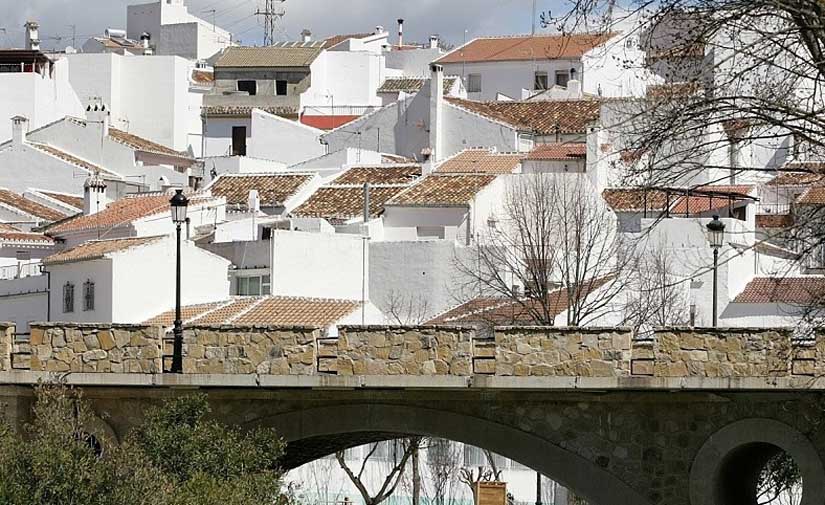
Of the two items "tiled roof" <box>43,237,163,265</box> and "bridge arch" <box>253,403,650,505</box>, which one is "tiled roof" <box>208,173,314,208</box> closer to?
"tiled roof" <box>43,237,163,265</box>

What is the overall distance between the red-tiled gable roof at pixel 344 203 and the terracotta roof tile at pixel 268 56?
25747 millimetres

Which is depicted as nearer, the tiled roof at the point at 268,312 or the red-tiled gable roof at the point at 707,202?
the tiled roof at the point at 268,312

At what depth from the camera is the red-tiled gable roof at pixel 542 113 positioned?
73.4 m

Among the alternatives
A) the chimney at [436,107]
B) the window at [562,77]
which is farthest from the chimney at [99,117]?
the window at [562,77]

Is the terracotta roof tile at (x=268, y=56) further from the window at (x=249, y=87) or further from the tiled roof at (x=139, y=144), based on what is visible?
the tiled roof at (x=139, y=144)

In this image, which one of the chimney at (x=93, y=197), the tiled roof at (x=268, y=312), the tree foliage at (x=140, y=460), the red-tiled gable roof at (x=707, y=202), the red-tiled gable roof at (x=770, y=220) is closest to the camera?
the tree foliage at (x=140, y=460)

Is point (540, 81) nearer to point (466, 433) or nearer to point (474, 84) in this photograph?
point (474, 84)

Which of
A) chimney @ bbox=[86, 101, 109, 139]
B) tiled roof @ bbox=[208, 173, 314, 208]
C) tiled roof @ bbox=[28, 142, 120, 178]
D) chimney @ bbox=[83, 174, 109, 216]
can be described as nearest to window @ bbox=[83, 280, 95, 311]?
tiled roof @ bbox=[208, 173, 314, 208]

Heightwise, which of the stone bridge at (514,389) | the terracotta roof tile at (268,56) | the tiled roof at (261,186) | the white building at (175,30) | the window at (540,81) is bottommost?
the stone bridge at (514,389)

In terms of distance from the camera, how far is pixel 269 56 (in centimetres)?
9425

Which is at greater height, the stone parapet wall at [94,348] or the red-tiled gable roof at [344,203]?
the red-tiled gable roof at [344,203]

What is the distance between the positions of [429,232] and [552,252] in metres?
6.37

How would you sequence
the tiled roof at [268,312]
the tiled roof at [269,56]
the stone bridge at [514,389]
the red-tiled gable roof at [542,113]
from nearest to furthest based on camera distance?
the stone bridge at [514,389], the tiled roof at [268,312], the red-tiled gable roof at [542,113], the tiled roof at [269,56]

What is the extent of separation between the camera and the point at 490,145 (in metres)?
74.8
